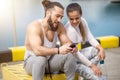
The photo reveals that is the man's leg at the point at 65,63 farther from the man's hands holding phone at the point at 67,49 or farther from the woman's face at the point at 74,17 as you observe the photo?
the woman's face at the point at 74,17

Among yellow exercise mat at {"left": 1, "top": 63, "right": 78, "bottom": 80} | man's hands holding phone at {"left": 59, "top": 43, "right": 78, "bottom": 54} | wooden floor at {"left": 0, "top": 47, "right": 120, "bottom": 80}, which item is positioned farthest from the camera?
wooden floor at {"left": 0, "top": 47, "right": 120, "bottom": 80}

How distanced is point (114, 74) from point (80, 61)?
85 cm

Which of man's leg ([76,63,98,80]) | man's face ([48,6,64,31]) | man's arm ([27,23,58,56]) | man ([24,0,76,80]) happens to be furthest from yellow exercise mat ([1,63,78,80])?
man's face ([48,6,64,31])

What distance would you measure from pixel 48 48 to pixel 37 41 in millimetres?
108

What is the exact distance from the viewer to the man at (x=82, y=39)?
2.62 m

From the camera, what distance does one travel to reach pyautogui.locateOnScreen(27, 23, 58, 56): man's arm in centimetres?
239

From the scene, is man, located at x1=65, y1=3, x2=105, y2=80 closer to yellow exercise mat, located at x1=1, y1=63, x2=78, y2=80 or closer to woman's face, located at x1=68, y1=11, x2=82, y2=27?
woman's face, located at x1=68, y1=11, x2=82, y2=27

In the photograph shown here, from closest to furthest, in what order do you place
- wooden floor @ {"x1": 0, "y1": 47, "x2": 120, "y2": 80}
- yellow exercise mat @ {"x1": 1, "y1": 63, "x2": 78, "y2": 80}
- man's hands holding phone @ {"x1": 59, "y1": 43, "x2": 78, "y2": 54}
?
1. man's hands holding phone @ {"x1": 59, "y1": 43, "x2": 78, "y2": 54}
2. yellow exercise mat @ {"x1": 1, "y1": 63, "x2": 78, "y2": 80}
3. wooden floor @ {"x1": 0, "y1": 47, "x2": 120, "y2": 80}

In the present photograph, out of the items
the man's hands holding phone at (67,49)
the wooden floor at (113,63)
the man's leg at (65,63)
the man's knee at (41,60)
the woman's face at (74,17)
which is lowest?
the wooden floor at (113,63)

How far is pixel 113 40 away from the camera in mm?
4805

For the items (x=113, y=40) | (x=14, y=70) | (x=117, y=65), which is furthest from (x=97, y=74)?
(x=113, y=40)

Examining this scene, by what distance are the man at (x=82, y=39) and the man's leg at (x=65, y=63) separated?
7.1 inches

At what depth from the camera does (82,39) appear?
2873mm

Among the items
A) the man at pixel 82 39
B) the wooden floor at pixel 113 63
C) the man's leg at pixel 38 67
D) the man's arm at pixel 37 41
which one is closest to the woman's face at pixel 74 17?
the man at pixel 82 39
